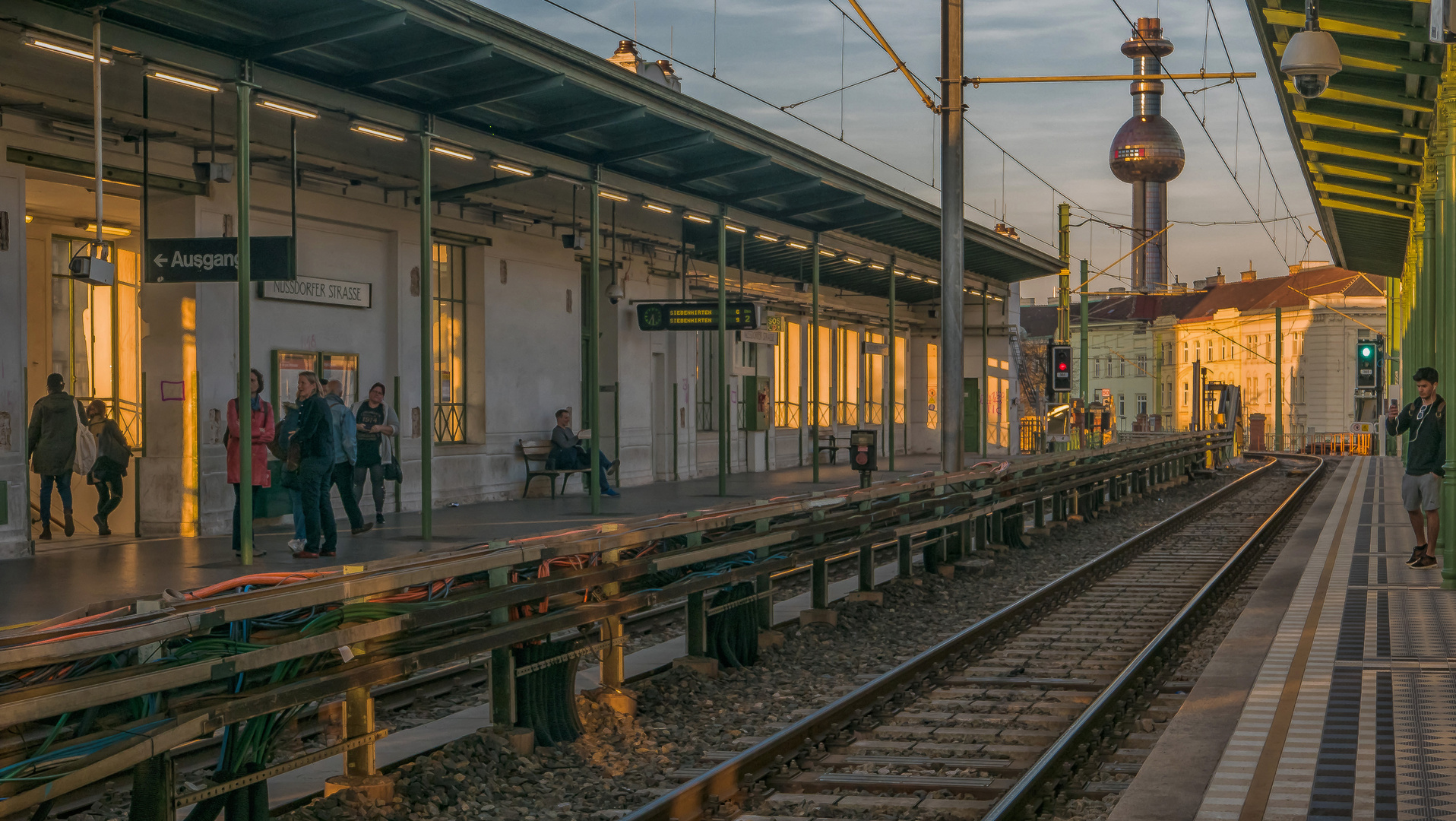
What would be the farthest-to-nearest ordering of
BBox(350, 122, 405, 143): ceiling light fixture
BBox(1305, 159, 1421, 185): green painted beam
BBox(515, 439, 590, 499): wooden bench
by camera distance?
1. BBox(515, 439, 590, 499): wooden bench
2. BBox(1305, 159, 1421, 185): green painted beam
3. BBox(350, 122, 405, 143): ceiling light fixture

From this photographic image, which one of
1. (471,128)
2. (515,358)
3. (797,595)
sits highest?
(471,128)

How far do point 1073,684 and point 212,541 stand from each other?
9084mm

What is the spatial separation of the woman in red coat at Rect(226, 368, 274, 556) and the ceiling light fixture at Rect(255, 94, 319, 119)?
246 centimetres

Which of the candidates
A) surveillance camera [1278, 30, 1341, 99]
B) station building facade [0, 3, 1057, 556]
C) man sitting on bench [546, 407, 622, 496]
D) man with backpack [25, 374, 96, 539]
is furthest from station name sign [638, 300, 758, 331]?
surveillance camera [1278, 30, 1341, 99]

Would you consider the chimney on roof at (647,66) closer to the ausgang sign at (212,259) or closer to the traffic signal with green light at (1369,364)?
the ausgang sign at (212,259)

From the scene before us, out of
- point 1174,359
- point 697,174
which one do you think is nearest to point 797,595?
point 697,174

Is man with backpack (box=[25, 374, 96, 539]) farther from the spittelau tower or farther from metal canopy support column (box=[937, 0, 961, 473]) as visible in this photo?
the spittelau tower

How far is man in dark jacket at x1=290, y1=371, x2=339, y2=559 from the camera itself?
12.5 m

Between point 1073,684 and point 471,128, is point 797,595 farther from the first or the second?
point 471,128

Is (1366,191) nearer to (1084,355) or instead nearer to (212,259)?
(1084,355)

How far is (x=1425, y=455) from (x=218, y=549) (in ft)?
36.6

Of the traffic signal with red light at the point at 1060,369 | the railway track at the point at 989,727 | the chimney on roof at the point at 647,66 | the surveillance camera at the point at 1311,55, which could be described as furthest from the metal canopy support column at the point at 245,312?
the traffic signal with red light at the point at 1060,369

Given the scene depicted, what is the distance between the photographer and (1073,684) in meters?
9.12

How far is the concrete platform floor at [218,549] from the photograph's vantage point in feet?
33.9
